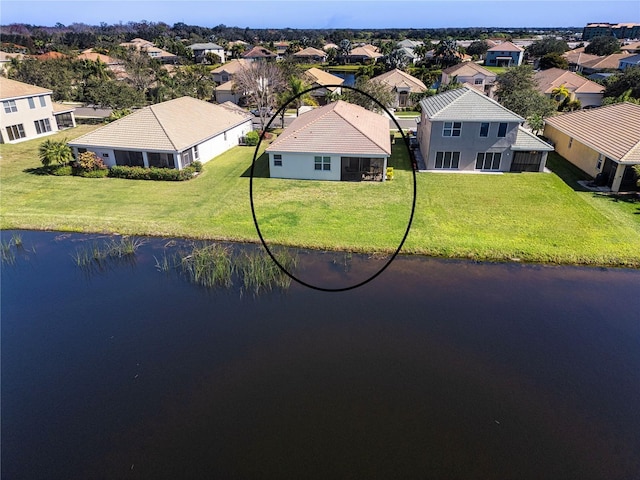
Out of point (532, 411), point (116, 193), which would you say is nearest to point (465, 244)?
point (532, 411)

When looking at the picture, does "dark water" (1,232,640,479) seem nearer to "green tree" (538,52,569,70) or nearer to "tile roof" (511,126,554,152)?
"tile roof" (511,126,554,152)

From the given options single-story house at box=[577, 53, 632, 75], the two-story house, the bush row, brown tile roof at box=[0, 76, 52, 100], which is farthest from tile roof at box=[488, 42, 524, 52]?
brown tile roof at box=[0, 76, 52, 100]

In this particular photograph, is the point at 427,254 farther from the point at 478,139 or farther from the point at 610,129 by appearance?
the point at 610,129

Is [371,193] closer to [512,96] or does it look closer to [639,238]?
[639,238]

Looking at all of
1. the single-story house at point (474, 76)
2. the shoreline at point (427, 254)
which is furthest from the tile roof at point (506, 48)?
the shoreline at point (427, 254)

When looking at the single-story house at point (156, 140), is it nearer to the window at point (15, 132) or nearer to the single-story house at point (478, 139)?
the window at point (15, 132)
